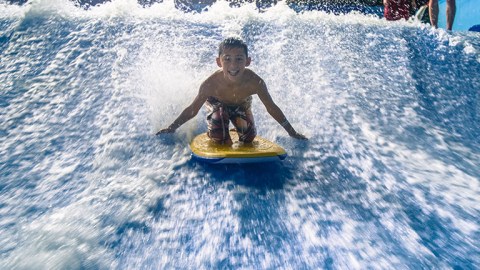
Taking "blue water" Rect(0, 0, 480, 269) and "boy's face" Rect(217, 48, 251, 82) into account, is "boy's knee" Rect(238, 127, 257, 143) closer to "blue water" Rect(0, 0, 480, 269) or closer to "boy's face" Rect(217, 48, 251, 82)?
"blue water" Rect(0, 0, 480, 269)

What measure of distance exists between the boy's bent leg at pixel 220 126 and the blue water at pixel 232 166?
0.95 feet

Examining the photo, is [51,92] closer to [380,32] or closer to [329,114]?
[329,114]

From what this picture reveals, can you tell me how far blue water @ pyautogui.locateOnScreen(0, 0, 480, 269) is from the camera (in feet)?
5.88

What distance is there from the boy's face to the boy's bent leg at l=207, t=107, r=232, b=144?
340 millimetres

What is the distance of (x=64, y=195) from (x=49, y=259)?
62 centimetres

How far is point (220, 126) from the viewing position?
266cm

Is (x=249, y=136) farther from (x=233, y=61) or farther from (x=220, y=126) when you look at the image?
(x=233, y=61)

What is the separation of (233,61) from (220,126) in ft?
1.77

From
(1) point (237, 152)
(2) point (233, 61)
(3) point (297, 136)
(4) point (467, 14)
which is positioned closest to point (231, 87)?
(2) point (233, 61)

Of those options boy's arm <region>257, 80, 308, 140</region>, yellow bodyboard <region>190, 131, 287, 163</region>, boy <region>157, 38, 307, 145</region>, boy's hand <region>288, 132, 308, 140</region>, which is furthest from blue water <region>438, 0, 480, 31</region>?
yellow bodyboard <region>190, 131, 287, 163</region>

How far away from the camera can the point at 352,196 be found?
225cm

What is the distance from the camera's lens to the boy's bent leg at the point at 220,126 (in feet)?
8.71

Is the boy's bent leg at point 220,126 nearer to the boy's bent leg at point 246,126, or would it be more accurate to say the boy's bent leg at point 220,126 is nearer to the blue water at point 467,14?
the boy's bent leg at point 246,126

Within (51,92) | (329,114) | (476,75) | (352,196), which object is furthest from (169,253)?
(476,75)
